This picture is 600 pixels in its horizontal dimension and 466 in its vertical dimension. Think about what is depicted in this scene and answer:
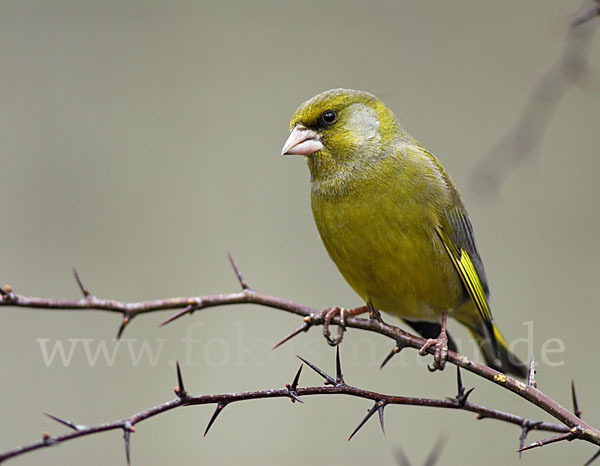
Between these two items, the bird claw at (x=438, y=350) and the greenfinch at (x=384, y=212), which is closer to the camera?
the bird claw at (x=438, y=350)

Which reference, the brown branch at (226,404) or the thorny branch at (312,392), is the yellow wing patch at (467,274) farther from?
the brown branch at (226,404)

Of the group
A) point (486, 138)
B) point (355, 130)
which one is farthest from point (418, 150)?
point (486, 138)

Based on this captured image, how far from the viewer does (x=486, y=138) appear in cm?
444

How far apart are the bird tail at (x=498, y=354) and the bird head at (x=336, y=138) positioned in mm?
900

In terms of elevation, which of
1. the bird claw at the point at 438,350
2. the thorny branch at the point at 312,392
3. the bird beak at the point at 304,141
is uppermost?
the bird beak at the point at 304,141

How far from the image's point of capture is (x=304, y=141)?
96.6 inches

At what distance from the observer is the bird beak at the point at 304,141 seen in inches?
95.1

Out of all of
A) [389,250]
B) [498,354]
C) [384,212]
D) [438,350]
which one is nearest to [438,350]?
[438,350]

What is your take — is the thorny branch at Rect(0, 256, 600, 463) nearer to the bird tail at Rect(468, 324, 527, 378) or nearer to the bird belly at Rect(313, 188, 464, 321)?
the bird belly at Rect(313, 188, 464, 321)

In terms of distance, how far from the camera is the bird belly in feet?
7.60

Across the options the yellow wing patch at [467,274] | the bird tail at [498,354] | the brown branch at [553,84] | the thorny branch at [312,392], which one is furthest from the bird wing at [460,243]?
the thorny branch at [312,392]

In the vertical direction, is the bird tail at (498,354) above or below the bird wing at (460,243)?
below

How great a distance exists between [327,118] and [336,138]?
82 mm

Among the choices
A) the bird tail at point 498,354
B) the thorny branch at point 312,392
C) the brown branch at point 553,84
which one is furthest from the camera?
the bird tail at point 498,354
